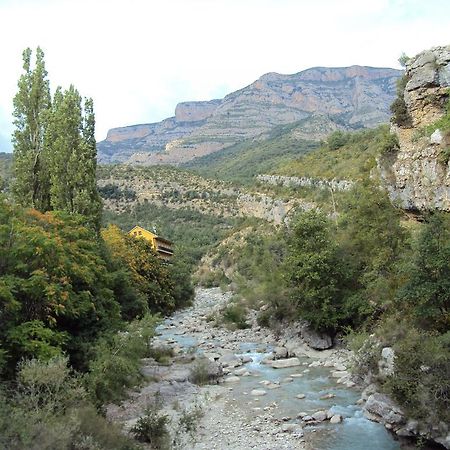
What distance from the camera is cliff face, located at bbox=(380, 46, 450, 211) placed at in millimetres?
25844

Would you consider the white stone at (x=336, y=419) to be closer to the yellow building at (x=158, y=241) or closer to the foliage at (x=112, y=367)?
the foliage at (x=112, y=367)

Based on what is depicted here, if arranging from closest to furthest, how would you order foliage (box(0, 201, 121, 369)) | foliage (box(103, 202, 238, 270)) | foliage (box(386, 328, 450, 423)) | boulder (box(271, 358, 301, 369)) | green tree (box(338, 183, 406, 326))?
foliage (box(0, 201, 121, 369)) → foliage (box(386, 328, 450, 423)) → green tree (box(338, 183, 406, 326)) → boulder (box(271, 358, 301, 369)) → foliage (box(103, 202, 238, 270))

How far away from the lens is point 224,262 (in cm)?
7612

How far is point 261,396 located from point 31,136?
16994mm

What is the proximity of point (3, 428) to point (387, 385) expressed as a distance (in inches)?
436

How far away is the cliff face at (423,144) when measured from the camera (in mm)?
25844

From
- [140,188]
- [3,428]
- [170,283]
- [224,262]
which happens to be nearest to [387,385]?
[3,428]

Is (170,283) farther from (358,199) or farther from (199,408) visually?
(199,408)

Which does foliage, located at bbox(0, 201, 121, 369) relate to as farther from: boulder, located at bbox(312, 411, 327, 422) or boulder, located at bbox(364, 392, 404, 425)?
boulder, located at bbox(364, 392, 404, 425)

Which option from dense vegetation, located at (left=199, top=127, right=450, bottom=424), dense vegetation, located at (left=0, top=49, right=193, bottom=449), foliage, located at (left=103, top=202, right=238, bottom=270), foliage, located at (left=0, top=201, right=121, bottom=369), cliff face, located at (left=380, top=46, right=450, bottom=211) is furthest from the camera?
foliage, located at (left=103, top=202, right=238, bottom=270)

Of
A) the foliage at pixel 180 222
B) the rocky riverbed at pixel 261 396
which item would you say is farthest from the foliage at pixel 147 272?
the foliage at pixel 180 222

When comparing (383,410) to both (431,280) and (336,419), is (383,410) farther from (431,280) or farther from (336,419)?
(431,280)

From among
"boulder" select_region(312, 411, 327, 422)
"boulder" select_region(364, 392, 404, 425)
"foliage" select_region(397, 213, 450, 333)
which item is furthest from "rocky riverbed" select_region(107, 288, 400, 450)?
"foliage" select_region(397, 213, 450, 333)

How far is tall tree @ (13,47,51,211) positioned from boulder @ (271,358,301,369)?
14.1 meters
